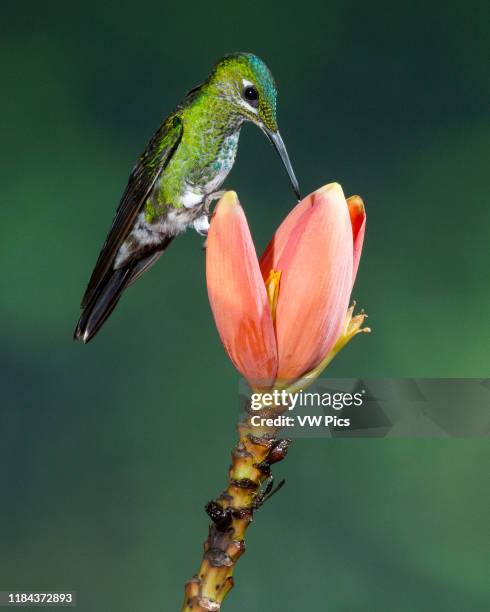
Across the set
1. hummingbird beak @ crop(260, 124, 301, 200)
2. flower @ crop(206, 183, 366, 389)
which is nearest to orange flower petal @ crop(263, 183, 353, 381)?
flower @ crop(206, 183, 366, 389)

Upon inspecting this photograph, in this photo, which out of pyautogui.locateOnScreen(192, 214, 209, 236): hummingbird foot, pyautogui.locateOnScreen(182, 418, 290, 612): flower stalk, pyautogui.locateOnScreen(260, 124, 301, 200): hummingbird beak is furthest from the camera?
pyautogui.locateOnScreen(192, 214, 209, 236): hummingbird foot

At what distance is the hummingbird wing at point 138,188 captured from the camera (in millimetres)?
537

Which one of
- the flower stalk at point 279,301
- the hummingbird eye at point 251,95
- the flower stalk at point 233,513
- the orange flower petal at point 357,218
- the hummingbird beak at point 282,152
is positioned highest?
the hummingbird eye at point 251,95

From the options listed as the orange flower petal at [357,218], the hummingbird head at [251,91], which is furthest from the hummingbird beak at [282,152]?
the orange flower petal at [357,218]

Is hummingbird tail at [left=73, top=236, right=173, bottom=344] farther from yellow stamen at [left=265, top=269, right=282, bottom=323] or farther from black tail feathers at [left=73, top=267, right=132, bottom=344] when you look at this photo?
yellow stamen at [left=265, top=269, right=282, bottom=323]

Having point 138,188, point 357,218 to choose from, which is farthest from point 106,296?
point 357,218

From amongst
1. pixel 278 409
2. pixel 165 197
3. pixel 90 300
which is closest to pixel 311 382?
pixel 278 409

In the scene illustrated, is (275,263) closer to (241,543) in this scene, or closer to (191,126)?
(241,543)

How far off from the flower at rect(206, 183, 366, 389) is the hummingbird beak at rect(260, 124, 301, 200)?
0.16 m

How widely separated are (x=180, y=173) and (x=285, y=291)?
1.25ft

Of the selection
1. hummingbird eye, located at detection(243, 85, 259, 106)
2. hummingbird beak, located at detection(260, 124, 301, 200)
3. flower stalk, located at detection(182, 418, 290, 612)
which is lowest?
flower stalk, located at detection(182, 418, 290, 612)

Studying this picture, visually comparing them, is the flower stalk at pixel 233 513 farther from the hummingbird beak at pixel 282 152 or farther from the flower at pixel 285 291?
the hummingbird beak at pixel 282 152

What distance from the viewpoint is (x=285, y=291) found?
305 mm

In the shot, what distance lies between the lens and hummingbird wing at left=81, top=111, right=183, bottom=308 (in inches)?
21.1
